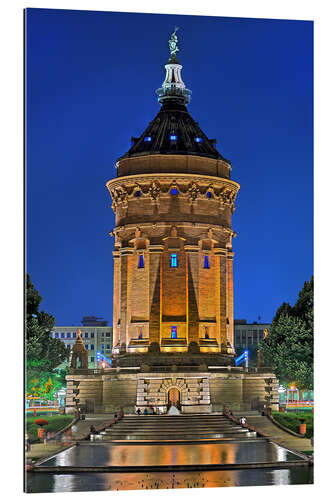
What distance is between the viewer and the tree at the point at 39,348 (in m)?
74.6

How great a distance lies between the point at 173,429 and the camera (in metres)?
63.4

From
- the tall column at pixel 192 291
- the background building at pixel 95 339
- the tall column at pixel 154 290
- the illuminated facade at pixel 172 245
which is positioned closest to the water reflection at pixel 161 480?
the tall column at pixel 192 291

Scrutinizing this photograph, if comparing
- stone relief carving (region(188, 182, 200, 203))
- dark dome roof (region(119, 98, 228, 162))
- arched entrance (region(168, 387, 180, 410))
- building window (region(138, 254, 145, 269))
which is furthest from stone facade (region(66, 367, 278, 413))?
dark dome roof (region(119, 98, 228, 162))

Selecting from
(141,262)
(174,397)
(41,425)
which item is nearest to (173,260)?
(141,262)

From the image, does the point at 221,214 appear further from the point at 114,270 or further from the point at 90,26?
the point at 90,26

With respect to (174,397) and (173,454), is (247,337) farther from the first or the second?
(173,454)

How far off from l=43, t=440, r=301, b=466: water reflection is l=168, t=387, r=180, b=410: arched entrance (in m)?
10.4

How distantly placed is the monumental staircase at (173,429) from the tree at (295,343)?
38.1 feet

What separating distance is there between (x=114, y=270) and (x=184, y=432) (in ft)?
71.7

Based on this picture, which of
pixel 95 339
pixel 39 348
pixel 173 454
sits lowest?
pixel 173 454

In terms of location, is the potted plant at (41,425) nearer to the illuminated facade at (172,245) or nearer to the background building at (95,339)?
the illuminated facade at (172,245)

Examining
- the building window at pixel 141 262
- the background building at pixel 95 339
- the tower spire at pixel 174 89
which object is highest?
the tower spire at pixel 174 89

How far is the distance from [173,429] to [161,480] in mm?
15738

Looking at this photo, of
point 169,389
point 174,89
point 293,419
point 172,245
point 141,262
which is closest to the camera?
point 293,419
